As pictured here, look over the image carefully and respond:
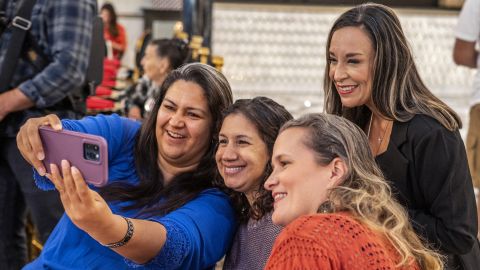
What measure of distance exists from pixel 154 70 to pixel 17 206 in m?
1.97

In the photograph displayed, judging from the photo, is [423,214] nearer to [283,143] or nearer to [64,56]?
[283,143]

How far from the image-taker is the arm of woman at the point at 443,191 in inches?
82.1

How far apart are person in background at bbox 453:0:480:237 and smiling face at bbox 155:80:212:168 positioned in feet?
6.05

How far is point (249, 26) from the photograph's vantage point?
621cm

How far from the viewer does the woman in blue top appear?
214cm

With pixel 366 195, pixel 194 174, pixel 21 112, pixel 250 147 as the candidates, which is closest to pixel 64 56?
pixel 21 112

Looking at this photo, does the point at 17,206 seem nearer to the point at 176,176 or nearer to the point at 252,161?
the point at 176,176

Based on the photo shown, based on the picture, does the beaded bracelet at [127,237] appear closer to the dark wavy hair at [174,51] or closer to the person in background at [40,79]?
the person in background at [40,79]

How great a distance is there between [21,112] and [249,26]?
333cm

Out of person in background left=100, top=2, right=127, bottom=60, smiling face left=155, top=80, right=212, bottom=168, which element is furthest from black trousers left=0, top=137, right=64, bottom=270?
person in background left=100, top=2, right=127, bottom=60

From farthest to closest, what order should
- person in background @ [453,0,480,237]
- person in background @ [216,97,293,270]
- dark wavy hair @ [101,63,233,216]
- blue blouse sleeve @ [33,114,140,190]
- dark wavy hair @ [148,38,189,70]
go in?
dark wavy hair @ [148,38,189,70]
person in background @ [453,0,480,237]
blue blouse sleeve @ [33,114,140,190]
dark wavy hair @ [101,63,233,216]
person in background @ [216,97,293,270]

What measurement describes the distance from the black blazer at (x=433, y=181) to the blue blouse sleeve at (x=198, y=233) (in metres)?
0.50

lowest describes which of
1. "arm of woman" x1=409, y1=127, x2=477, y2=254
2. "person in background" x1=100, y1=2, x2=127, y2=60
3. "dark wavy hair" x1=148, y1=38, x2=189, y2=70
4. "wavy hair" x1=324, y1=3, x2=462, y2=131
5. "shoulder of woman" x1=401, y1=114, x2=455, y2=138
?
"person in background" x1=100, y1=2, x2=127, y2=60

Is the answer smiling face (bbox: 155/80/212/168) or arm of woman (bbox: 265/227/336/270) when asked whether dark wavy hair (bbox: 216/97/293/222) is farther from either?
arm of woman (bbox: 265/227/336/270)
